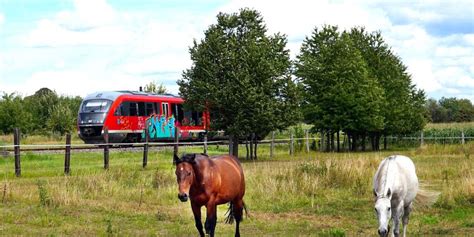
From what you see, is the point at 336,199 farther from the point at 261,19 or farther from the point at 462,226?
the point at 261,19

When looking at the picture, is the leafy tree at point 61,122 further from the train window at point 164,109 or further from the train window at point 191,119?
the train window at point 164,109

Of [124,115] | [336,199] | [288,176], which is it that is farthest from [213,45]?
[336,199]

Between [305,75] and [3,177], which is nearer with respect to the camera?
[3,177]

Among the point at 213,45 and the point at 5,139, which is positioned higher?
the point at 213,45

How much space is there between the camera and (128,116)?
3697 cm

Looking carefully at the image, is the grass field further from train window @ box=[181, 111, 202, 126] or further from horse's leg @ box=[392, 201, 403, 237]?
train window @ box=[181, 111, 202, 126]

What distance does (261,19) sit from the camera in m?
32.1

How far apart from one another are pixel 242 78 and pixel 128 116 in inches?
384

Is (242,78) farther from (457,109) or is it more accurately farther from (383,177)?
(457,109)

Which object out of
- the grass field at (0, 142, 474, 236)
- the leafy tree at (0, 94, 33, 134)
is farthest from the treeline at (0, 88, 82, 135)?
the grass field at (0, 142, 474, 236)

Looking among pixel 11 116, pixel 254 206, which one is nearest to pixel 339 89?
pixel 11 116

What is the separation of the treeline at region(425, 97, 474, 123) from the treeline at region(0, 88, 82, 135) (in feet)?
226

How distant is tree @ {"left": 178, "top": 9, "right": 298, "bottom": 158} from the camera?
3009 centimetres

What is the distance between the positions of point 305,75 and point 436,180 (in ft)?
74.5
